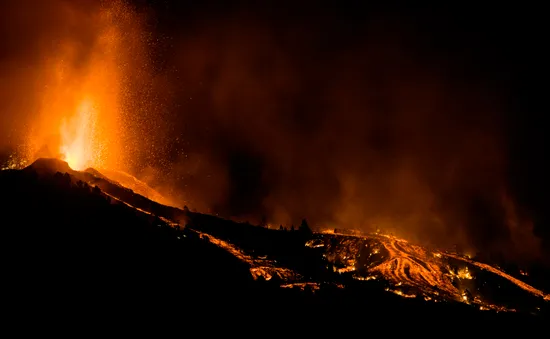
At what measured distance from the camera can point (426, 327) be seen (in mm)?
100375

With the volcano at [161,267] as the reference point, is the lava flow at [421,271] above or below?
above

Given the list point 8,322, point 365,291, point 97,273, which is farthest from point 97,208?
point 365,291

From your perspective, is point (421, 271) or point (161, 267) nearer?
point (161, 267)

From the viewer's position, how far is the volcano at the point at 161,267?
88375 mm

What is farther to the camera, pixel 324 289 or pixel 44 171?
pixel 44 171

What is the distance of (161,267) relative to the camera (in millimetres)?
97875

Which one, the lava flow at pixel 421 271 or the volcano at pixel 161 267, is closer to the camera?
the volcano at pixel 161 267

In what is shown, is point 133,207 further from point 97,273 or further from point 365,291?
point 365,291

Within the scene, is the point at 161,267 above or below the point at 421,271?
below

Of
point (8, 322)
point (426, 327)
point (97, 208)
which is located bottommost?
point (8, 322)

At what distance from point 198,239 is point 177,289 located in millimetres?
15220

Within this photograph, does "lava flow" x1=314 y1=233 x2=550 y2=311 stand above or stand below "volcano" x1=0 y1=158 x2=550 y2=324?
above

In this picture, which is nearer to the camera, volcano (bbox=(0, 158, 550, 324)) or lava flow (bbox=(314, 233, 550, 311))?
volcano (bbox=(0, 158, 550, 324))

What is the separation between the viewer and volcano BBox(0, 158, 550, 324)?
88.4 meters
